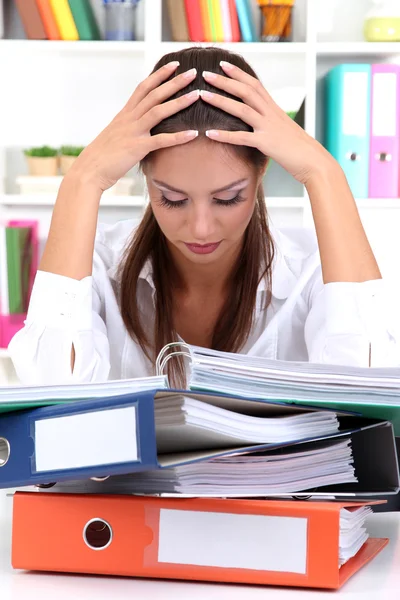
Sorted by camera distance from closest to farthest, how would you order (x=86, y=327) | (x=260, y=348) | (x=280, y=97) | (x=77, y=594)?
(x=77, y=594) < (x=86, y=327) < (x=260, y=348) < (x=280, y=97)

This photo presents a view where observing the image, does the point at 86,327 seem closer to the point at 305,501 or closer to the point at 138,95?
the point at 138,95

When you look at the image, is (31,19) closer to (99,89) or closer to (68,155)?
(99,89)

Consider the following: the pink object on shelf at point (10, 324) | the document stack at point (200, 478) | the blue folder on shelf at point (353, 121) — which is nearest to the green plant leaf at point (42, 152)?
the pink object on shelf at point (10, 324)

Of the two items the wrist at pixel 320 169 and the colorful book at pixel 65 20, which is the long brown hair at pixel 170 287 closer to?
the wrist at pixel 320 169

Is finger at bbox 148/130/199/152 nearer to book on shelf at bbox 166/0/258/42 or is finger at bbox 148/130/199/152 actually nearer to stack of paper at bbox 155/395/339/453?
stack of paper at bbox 155/395/339/453

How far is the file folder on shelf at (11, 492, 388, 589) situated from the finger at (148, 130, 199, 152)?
0.66m

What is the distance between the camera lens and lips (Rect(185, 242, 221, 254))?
4.08 ft

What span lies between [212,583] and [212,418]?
122 mm

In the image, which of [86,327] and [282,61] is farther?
[282,61]

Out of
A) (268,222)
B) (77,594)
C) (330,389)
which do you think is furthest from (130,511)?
(268,222)

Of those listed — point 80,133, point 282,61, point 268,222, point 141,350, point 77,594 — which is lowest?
point 77,594

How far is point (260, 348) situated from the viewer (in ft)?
4.73

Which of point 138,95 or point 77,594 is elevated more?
point 138,95

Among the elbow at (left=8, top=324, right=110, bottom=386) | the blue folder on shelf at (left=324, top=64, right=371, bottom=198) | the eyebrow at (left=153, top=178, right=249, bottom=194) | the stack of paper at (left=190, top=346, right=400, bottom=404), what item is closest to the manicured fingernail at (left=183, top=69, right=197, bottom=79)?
the eyebrow at (left=153, top=178, right=249, bottom=194)
